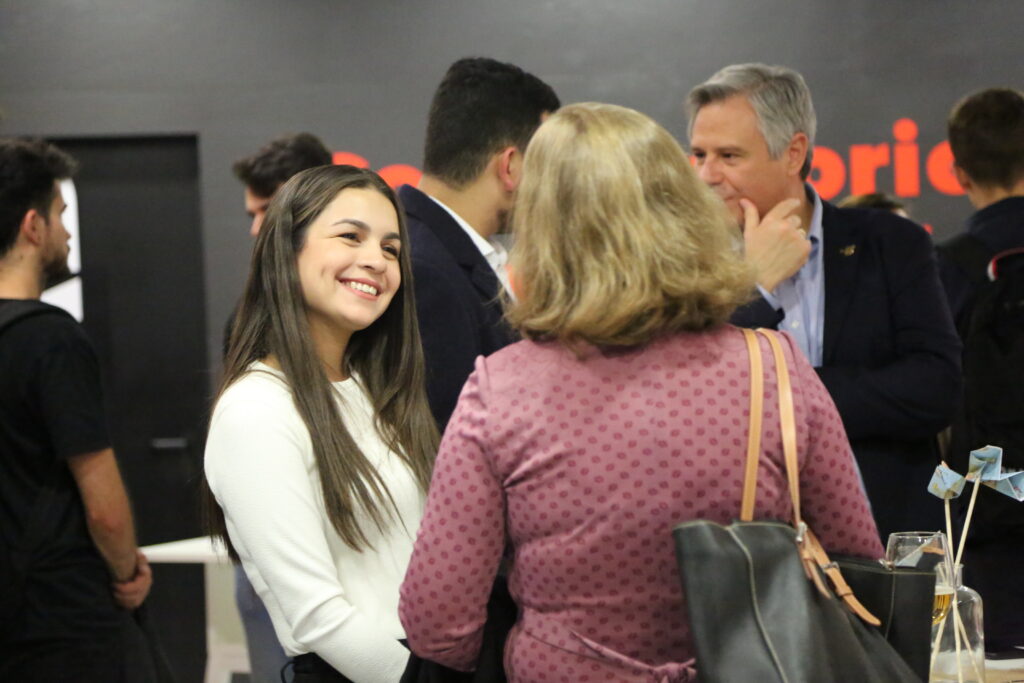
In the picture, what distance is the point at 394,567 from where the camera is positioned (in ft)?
6.34

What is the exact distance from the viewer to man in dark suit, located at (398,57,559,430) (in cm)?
225

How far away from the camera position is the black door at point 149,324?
5.36 m

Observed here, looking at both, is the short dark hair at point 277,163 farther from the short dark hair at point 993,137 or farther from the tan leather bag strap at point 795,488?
the tan leather bag strap at point 795,488

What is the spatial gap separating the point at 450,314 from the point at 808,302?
2.70 feet

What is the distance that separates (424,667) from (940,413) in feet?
4.35

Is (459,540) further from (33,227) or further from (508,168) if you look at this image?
(33,227)

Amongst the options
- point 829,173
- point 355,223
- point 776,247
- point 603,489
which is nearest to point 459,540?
point 603,489

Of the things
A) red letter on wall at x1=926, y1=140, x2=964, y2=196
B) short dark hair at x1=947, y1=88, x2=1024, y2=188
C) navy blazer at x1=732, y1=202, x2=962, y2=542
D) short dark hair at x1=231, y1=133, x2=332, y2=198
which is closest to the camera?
navy blazer at x1=732, y1=202, x2=962, y2=542

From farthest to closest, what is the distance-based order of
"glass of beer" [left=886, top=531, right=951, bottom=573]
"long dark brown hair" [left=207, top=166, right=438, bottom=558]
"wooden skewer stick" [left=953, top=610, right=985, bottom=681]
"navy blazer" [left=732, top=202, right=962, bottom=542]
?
"navy blazer" [left=732, top=202, right=962, bottom=542] < "long dark brown hair" [left=207, top=166, right=438, bottom=558] < "wooden skewer stick" [left=953, top=610, right=985, bottom=681] < "glass of beer" [left=886, top=531, right=951, bottom=573]

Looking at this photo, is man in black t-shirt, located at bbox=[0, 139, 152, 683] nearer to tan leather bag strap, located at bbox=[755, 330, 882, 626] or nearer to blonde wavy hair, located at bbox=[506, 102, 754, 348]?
blonde wavy hair, located at bbox=[506, 102, 754, 348]

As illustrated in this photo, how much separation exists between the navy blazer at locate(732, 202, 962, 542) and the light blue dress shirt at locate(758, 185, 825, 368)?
0.06 metres

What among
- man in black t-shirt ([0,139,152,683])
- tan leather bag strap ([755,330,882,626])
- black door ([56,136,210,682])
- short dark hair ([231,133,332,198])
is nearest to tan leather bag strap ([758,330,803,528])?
tan leather bag strap ([755,330,882,626])

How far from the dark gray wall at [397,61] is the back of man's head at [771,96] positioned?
242cm

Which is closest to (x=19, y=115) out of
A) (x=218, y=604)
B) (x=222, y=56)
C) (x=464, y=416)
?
(x=222, y=56)
